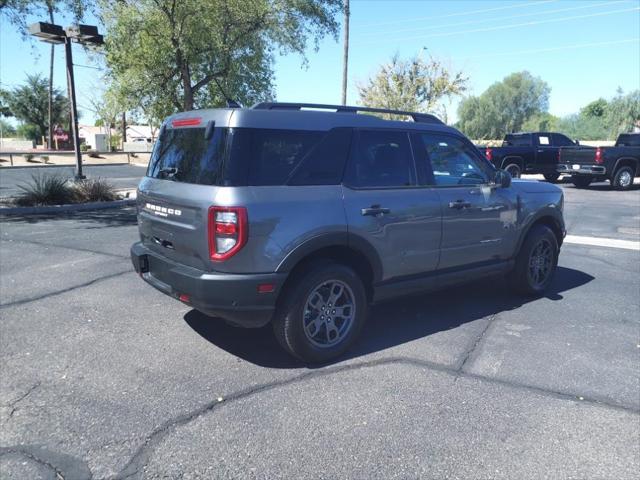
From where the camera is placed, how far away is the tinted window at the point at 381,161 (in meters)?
4.24

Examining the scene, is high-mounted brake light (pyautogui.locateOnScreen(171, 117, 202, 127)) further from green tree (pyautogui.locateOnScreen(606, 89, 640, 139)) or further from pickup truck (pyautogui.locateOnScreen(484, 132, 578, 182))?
green tree (pyautogui.locateOnScreen(606, 89, 640, 139))

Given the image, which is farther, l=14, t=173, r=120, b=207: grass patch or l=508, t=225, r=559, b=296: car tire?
l=14, t=173, r=120, b=207: grass patch

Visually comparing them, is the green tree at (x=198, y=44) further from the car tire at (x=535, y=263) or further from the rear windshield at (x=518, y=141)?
the car tire at (x=535, y=263)

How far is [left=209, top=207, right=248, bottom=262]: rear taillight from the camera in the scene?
352cm

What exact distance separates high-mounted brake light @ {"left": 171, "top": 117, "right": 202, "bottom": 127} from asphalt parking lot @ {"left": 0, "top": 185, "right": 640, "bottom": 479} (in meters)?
1.82

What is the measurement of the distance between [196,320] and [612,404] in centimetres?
350

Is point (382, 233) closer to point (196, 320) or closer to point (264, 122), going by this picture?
point (264, 122)

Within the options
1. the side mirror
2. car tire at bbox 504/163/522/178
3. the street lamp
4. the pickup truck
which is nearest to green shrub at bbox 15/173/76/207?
the street lamp

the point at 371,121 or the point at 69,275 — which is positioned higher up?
the point at 371,121

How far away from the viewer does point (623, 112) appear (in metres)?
62.3

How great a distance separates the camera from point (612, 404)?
355 cm

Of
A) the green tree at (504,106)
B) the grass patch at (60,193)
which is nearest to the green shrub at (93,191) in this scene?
the grass patch at (60,193)

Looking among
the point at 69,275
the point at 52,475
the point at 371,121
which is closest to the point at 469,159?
the point at 371,121

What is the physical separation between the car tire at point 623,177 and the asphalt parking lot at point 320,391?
15.1 m
